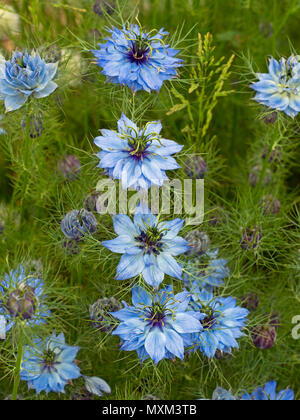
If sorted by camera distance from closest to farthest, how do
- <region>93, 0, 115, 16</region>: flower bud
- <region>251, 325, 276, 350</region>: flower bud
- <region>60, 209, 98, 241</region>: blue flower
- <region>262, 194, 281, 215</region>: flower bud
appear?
<region>60, 209, 98, 241</region>: blue flower < <region>251, 325, 276, 350</region>: flower bud < <region>262, 194, 281, 215</region>: flower bud < <region>93, 0, 115, 16</region>: flower bud

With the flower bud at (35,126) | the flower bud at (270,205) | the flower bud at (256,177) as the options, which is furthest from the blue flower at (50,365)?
the flower bud at (256,177)

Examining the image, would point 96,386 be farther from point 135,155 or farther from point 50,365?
point 135,155

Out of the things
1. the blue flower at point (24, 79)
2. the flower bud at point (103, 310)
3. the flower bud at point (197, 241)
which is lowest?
the flower bud at point (103, 310)

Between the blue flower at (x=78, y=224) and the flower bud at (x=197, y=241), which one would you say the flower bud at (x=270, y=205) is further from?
the blue flower at (x=78, y=224)

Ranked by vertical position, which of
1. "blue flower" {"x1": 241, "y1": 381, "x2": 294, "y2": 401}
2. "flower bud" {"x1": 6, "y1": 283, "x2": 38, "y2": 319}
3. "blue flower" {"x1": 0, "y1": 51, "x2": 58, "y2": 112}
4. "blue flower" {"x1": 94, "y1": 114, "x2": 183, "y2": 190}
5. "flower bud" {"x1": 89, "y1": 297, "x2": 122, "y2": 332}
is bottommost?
"blue flower" {"x1": 241, "y1": 381, "x2": 294, "y2": 401}

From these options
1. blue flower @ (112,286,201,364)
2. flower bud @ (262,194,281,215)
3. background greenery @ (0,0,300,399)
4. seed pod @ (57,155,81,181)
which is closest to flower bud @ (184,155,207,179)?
background greenery @ (0,0,300,399)

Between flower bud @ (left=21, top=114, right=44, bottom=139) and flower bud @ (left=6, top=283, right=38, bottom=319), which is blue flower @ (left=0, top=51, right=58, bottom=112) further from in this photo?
flower bud @ (left=6, top=283, right=38, bottom=319)
